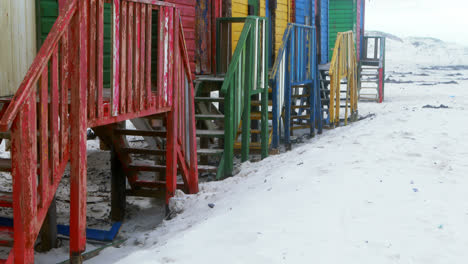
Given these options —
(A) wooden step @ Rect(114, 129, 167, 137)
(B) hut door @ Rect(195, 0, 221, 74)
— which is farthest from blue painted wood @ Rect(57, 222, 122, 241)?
(B) hut door @ Rect(195, 0, 221, 74)

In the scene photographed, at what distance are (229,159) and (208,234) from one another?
3.40m

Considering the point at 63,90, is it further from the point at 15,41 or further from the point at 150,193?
the point at 150,193

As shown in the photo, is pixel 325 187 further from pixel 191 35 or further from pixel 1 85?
pixel 191 35

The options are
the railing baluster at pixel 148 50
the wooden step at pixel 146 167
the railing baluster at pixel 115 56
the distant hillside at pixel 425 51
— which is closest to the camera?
the railing baluster at pixel 115 56

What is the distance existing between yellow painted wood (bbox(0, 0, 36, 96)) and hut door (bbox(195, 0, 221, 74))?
13.0 ft

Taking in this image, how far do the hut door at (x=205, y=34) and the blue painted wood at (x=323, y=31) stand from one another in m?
7.70

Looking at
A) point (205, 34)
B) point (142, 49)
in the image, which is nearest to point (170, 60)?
point (142, 49)

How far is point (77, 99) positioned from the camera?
4.50 m

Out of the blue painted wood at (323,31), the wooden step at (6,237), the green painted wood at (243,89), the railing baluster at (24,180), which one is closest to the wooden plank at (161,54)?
the green painted wood at (243,89)

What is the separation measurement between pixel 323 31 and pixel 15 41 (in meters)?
13.4

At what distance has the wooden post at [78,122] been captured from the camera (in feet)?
14.6

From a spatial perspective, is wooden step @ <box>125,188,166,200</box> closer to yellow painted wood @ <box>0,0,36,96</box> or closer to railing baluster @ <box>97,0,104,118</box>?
yellow painted wood @ <box>0,0,36,96</box>

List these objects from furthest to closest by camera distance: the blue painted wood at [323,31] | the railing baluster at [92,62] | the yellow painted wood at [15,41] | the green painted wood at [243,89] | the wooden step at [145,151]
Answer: the blue painted wood at [323,31] → the green painted wood at [243,89] → the wooden step at [145,151] → the yellow painted wood at [15,41] → the railing baluster at [92,62]

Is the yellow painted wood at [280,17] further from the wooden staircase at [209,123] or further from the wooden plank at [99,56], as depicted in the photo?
the wooden plank at [99,56]
